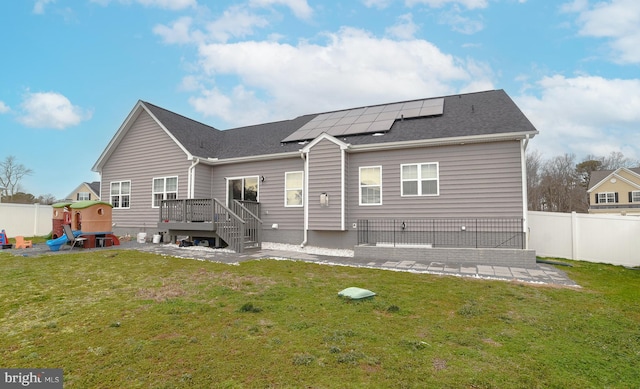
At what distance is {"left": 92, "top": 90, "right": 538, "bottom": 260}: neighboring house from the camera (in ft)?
35.2

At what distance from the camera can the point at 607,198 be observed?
35125 millimetres

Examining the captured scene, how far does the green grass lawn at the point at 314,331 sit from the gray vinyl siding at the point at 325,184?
15.8 ft

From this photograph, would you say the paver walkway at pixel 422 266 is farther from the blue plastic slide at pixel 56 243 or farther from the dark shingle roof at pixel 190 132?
the dark shingle roof at pixel 190 132

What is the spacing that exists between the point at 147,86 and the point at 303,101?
451 inches

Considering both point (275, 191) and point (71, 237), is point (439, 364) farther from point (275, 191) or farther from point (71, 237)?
point (71, 237)

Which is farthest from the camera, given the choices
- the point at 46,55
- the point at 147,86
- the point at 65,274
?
the point at 147,86

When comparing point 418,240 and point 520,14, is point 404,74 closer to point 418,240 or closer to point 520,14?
point 520,14

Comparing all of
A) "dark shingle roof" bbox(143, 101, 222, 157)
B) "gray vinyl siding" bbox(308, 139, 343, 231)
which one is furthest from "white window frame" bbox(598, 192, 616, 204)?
"dark shingle roof" bbox(143, 101, 222, 157)

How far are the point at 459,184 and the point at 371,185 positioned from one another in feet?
10.2

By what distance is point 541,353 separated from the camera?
355cm

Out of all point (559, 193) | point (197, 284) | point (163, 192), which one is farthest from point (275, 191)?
point (559, 193)

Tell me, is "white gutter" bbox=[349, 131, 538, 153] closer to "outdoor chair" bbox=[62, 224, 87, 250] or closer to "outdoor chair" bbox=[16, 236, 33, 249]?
"outdoor chair" bbox=[62, 224, 87, 250]

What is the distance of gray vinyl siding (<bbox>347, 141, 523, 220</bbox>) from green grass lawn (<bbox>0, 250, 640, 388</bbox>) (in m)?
3.80

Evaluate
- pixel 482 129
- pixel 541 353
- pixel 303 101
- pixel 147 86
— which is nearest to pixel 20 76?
pixel 147 86
